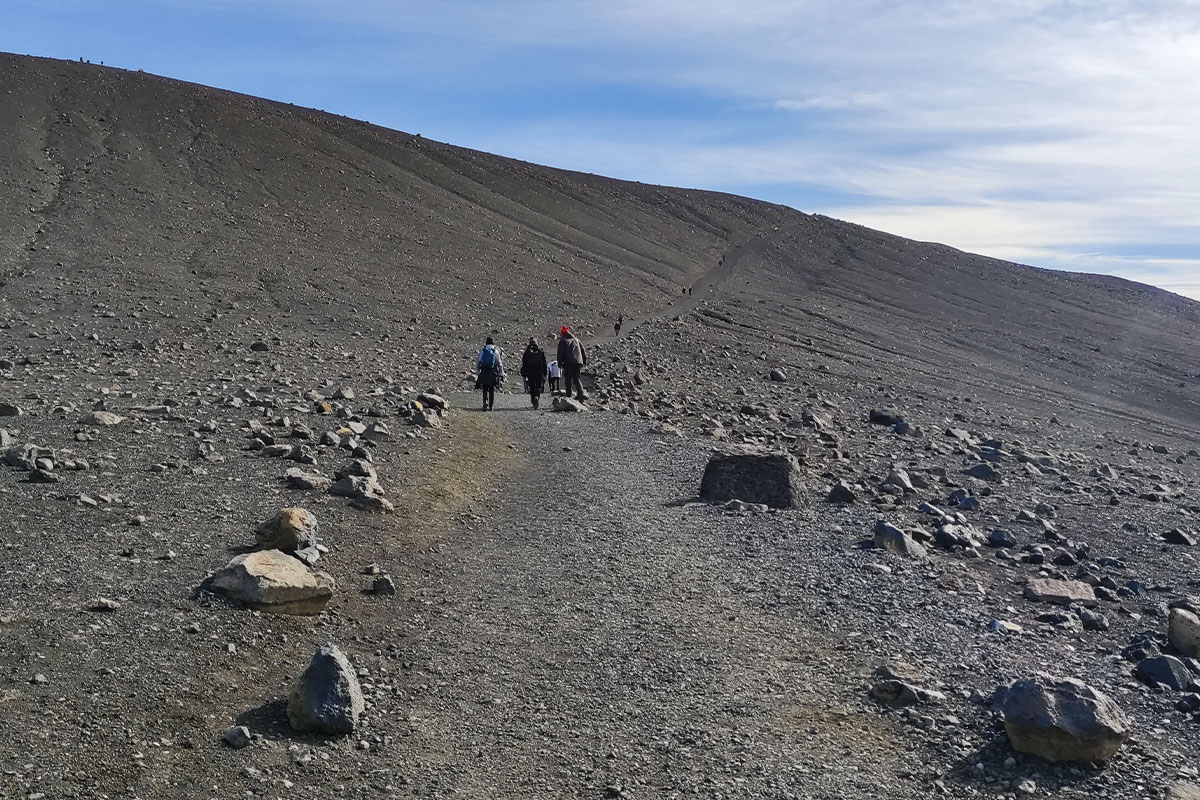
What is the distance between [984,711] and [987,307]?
2414 inches

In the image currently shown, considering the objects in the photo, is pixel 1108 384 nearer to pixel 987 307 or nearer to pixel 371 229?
pixel 987 307

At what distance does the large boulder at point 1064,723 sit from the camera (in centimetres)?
571

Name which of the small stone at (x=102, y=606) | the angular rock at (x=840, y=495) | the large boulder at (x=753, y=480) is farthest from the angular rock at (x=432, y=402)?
the small stone at (x=102, y=606)

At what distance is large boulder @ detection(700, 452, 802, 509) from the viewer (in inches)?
495

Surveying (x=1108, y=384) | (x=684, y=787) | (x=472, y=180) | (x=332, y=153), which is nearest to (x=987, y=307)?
(x=1108, y=384)

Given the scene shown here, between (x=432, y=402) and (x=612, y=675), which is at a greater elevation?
(x=432, y=402)

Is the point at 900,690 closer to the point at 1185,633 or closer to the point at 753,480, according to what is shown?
the point at 1185,633

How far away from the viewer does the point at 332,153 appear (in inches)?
2709

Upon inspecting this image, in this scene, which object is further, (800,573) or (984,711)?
(800,573)

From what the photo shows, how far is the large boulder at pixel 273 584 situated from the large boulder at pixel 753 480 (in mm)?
5973

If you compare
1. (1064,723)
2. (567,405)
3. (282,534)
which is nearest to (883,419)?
(567,405)

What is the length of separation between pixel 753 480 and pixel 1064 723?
703 centimetres

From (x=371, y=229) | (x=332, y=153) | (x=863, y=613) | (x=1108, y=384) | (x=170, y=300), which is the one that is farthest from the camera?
(x=332, y=153)

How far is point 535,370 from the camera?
2123 centimetres
